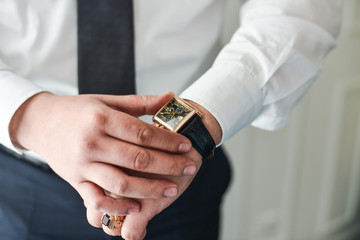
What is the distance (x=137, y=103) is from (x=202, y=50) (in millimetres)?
257

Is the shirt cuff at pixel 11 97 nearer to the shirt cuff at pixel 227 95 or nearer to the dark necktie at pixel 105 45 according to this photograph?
the dark necktie at pixel 105 45

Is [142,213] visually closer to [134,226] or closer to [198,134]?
[134,226]

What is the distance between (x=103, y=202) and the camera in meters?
0.52

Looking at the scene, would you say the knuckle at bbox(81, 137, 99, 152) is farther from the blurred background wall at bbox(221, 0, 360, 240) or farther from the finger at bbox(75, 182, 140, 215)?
the blurred background wall at bbox(221, 0, 360, 240)

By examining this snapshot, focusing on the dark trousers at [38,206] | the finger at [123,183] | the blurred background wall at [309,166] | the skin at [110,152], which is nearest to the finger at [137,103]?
the skin at [110,152]

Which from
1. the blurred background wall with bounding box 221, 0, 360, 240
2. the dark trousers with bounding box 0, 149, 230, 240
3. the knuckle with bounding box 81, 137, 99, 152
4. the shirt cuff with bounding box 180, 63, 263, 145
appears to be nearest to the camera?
the knuckle with bounding box 81, 137, 99, 152

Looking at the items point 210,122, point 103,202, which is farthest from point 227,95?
point 103,202

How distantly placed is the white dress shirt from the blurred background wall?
752mm

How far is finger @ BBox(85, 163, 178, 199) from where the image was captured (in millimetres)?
513

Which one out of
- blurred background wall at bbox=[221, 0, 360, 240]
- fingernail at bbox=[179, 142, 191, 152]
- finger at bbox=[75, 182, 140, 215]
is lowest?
blurred background wall at bbox=[221, 0, 360, 240]

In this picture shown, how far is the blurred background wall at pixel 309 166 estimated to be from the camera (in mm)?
1586

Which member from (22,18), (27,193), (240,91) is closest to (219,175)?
(240,91)

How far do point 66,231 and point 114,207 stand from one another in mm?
270

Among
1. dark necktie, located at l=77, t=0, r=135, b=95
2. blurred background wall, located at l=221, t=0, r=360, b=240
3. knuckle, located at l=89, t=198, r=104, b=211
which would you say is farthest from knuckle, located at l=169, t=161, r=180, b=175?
blurred background wall, located at l=221, t=0, r=360, b=240
